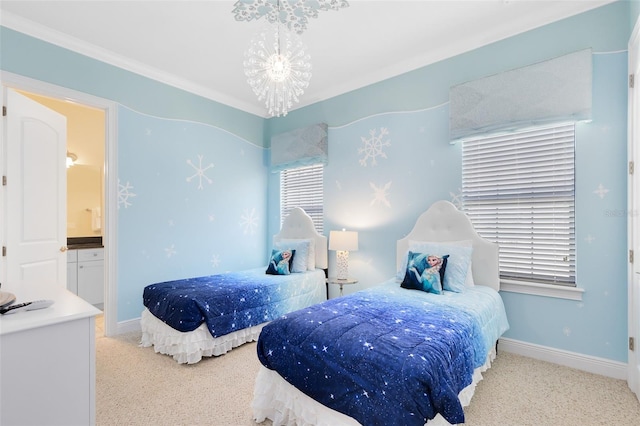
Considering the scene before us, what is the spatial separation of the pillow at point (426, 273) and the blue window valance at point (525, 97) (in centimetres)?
124

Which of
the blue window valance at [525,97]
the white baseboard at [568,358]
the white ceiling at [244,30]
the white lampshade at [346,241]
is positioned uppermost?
the white ceiling at [244,30]

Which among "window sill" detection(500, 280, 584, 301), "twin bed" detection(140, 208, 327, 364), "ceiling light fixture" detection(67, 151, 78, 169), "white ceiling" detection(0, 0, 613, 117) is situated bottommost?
"twin bed" detection(140, 208, 327, 364)

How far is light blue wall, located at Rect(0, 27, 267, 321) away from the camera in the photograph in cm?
316

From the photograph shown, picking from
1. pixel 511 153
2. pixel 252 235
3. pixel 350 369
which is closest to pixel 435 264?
pixel 511 153

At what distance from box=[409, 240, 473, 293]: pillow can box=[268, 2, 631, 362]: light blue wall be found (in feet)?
1.71

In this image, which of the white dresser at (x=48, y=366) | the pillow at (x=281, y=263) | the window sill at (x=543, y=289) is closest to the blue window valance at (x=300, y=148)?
the pillow at (x=281, y=263)


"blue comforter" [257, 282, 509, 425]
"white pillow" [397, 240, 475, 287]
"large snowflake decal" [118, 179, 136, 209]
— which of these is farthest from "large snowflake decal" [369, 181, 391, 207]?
"large snowflake decal" [118, 179, 136, 209]

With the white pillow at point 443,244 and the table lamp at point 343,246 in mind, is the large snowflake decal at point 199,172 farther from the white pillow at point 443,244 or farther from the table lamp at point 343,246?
the white pillow at point 443,244

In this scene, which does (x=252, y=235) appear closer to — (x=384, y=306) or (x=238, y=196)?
(x=238, y=196)

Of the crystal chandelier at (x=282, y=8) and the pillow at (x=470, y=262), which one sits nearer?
the crystal chandelier at (x=282, y=8)

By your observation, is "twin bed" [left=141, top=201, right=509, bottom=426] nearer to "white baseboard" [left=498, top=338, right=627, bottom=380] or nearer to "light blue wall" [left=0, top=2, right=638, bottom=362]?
Answer: "white baseboard" [left=498, top=338, right=627, bottom=380]

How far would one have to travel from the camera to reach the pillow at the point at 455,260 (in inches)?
104

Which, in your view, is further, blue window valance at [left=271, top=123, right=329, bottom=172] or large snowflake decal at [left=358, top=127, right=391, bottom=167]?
blue window valance at [left=271, top=123, right=329, bottom=172]

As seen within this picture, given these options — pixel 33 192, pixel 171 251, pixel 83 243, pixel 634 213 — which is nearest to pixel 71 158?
pixel 83 243
